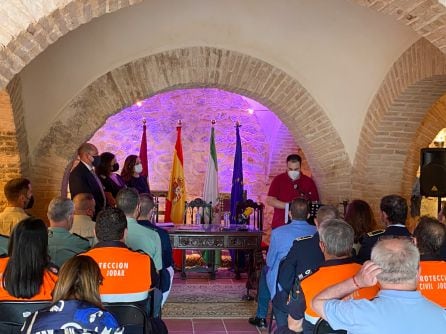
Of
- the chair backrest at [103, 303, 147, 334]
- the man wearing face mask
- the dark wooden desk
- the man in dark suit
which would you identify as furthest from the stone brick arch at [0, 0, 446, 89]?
the dark wooden desk

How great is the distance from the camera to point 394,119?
6.59 metres

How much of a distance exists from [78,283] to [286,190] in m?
4.19

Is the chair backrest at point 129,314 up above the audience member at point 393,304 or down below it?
below

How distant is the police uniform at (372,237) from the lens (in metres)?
4.10

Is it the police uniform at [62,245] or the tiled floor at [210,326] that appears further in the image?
the tiled floor at [210,326]

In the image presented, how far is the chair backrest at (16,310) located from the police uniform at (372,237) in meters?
2.15

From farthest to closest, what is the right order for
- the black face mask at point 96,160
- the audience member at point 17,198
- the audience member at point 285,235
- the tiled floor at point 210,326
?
1. the black face mask at point 96,160
2. the tiled floor at point 210,326
3. the audience member at point 17,198
4. the audience member at point 285,235

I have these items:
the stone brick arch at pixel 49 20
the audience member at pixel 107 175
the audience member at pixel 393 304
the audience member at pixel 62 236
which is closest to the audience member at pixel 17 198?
the audience member at pixel 62 236

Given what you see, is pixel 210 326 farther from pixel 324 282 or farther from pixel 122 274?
pixel 324 282

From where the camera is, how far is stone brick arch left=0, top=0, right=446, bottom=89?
3.30 metres

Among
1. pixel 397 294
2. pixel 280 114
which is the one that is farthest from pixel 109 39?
pixel 397 294

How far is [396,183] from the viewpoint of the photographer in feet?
22.9

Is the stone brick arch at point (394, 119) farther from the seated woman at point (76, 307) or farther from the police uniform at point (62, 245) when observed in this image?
the seated woman at point (76, 307)

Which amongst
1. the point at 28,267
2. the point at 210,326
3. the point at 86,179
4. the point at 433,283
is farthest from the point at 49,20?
the point at 210,326
